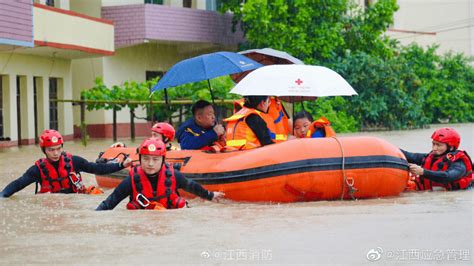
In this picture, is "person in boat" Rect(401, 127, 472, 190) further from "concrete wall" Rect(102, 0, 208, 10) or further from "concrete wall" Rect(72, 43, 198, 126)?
"concrete wall" Rect(102, 0, 208, 10)

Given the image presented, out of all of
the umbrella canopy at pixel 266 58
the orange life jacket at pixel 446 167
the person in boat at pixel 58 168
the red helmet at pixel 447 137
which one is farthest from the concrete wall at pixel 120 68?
the red helmet at pixel 447 137

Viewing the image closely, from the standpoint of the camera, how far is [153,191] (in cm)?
968

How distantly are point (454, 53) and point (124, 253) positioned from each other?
3853 cm

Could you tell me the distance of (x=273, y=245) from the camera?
720 centimetres

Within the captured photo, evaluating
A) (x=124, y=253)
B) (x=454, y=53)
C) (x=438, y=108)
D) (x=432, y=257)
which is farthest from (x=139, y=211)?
(x=454, y=53)

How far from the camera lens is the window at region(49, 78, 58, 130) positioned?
89.6 ft

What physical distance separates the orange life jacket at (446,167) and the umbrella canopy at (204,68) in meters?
2.57

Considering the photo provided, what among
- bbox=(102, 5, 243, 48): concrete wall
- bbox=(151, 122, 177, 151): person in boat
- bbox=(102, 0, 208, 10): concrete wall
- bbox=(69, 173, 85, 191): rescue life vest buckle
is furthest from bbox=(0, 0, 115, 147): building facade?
bbox=(69, 173, 85, 191): rescue life vest buckle

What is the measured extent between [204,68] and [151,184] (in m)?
3.07

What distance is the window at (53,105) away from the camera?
27297mm

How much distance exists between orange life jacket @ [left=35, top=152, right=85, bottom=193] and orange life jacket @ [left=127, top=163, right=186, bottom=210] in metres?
1.82

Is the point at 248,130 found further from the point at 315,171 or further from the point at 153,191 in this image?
the point at 153,191

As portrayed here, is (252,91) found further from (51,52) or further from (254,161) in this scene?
(51,52)

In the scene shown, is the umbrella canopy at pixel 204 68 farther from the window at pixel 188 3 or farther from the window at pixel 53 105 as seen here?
the window at pixel 188 3
